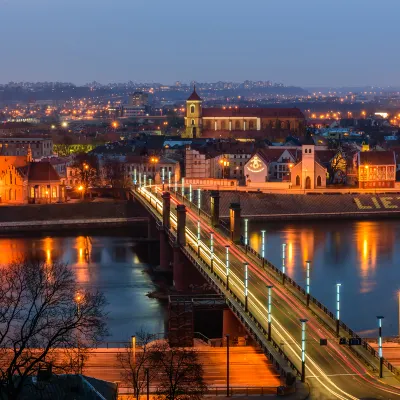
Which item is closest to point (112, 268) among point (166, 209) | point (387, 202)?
point (166, 209)

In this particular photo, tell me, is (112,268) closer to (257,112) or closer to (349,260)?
(349,260)

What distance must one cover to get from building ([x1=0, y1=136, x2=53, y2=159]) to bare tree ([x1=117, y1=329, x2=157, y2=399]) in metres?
19.1

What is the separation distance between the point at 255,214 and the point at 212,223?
6.05 m

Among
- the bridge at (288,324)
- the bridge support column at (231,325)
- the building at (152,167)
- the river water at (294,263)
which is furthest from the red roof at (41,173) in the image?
the bridge support column at (231,325)

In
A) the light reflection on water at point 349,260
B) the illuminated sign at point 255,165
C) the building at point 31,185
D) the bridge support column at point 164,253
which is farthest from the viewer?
the illuminated sign at point 255,165

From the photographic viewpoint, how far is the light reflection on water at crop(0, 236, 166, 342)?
1113 cm

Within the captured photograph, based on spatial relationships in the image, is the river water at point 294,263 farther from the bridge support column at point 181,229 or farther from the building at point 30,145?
the building at point 30,145

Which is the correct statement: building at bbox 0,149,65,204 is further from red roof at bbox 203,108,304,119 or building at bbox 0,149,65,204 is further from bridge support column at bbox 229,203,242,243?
red roof at bbox 203,108,304,119

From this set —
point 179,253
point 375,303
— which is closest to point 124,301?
point 179,253

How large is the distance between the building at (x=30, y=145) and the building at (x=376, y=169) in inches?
333

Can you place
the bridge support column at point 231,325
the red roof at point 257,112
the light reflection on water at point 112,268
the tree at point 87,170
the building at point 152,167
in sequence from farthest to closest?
1. the red roof at point 257,112
2. the building at point 152,167
3. the tree at point 87,170
4. the light reflection on water at point 112,268
5. the bridge support column at point 231,325

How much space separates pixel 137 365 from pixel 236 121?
3001 centimetres

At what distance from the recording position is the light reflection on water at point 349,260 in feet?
37.2

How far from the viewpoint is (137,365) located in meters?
8.04
